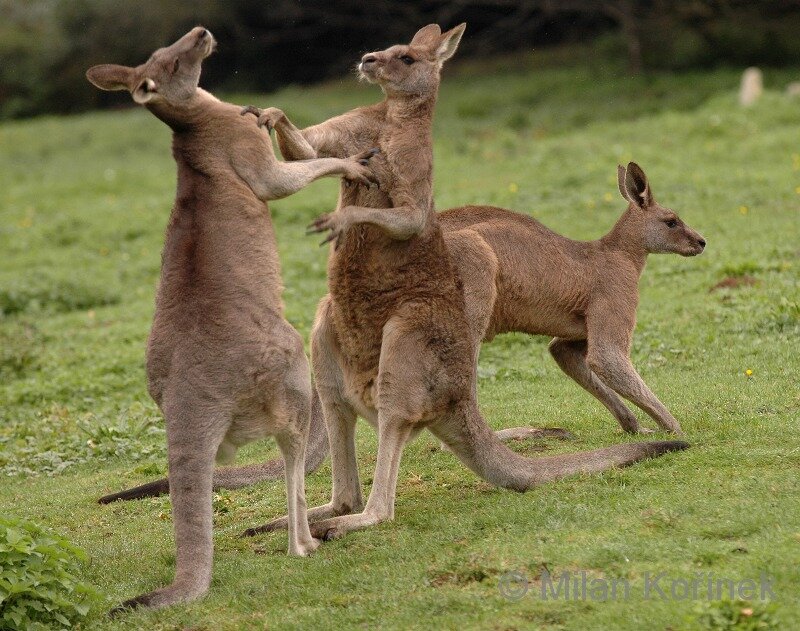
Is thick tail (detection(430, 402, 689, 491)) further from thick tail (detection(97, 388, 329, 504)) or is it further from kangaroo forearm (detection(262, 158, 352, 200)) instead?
kangaroo forearm (detection(262, 158, 352, 200))

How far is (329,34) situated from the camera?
94.9 feet

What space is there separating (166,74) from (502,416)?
3389mm

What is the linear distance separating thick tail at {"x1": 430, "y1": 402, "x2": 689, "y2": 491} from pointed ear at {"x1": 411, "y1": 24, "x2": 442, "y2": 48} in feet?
6.55

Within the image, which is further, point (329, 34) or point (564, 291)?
point (329, 34)

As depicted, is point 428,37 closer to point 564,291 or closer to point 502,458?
point 564,291

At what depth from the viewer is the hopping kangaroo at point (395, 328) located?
19.9 feet

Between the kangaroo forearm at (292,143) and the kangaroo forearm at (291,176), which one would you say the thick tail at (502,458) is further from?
the kangaroo forearm at (292,143)

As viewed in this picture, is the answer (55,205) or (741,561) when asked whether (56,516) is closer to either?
(741,561)

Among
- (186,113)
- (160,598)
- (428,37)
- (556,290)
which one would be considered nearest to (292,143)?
(186,113)

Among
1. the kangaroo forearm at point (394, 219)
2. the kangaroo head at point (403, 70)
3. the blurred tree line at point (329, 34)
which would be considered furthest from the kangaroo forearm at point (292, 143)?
the blurred tree line at point (329, 34)

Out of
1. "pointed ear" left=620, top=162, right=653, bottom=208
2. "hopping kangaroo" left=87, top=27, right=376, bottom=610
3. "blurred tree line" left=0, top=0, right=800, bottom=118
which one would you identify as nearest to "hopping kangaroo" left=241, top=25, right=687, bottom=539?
"hopping kangaroo" left=87, top=27, right=376, bottom=610

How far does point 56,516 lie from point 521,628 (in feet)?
11.0

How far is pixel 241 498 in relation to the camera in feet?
23.0

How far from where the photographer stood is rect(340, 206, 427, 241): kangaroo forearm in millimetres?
5895
